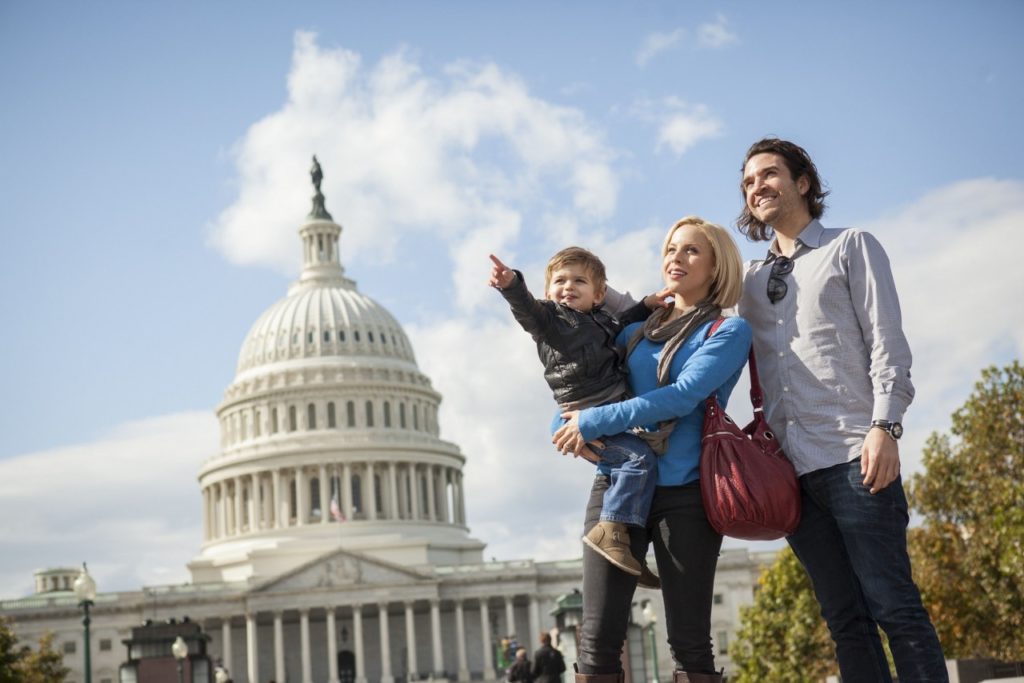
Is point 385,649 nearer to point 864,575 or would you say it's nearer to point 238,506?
point 238,506

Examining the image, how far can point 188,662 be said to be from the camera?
37.7 meters

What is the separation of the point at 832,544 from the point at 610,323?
5.44ft

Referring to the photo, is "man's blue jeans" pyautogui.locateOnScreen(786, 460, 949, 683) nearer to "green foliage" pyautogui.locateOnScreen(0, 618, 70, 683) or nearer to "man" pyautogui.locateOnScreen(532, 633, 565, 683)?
"man" pyautogui.locateOnScreen(532, 633, 565, 683)

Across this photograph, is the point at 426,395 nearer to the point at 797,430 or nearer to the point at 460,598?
the point at 460,598

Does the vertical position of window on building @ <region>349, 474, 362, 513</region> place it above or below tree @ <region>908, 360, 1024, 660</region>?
above

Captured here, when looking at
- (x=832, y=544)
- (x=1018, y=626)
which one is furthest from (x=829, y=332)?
(x=1018, y=626)

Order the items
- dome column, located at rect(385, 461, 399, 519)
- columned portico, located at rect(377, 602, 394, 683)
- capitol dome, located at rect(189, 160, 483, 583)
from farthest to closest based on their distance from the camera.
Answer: dome column, located at rect(385, 461, 399, 519)
capitol dome, located at rect(189, 160, 483, 583)
columned portico, located at rect(377, 602, 394, 683)

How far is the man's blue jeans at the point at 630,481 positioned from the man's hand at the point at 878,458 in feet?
3.40

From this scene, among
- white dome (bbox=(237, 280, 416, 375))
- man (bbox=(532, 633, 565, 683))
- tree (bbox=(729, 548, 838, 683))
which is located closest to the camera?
→ man (bbox=(532, 633, 565, 683))

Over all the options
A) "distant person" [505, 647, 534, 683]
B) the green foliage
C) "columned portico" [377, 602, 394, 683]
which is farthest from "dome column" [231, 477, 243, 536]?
"distant person" [505, 647, 534, 683]

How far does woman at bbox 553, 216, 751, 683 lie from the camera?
23.4 feet

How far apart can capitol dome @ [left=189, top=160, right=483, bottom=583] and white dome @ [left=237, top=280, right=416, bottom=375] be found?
11cm

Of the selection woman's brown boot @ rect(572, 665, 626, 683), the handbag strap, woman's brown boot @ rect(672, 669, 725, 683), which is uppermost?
the handbag strap

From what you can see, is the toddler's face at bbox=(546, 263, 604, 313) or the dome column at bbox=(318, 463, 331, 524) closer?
the toddler's face at bbox=(546, 263, 604, 313)
